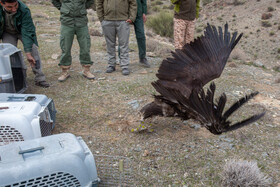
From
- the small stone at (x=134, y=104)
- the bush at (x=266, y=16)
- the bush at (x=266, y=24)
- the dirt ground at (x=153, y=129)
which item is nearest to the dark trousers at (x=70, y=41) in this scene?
the dirt ground at (x=153, y=129)

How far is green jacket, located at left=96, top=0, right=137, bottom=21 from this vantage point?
493 centimetres

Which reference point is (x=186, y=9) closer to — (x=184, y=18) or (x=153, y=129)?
(x=184, y=18)

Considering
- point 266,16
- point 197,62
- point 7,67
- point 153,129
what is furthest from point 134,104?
point 266,16

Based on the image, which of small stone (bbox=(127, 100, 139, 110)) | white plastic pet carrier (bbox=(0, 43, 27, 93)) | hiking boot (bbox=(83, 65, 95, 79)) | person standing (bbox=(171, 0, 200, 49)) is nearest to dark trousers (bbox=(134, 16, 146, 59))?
person standing (bbox=(171, 0, 200, 49))

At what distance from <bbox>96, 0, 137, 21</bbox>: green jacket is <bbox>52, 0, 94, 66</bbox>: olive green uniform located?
305 millimetres

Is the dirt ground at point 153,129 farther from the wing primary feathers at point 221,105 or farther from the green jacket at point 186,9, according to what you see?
the green jacket at point 186,9

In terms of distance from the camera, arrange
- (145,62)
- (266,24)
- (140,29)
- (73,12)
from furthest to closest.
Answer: (266,24)
(145,62)
(140,29)
(73,12)

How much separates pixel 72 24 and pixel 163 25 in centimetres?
908

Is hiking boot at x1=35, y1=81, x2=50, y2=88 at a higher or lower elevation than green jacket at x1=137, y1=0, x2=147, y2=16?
lower

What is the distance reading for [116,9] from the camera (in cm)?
495

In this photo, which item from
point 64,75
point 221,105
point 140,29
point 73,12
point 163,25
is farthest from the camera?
point 163,25

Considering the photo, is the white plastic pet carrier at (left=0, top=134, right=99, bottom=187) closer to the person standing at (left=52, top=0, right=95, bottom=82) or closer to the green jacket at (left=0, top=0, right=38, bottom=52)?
the green jacket at (left=0, top=0, right=38, bottom=52)

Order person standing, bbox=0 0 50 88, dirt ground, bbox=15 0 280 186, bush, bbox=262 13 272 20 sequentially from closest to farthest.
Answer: dirt ground, bbox=15 0 280 186 < person standing, bbox=0 0 50 88 < bush, bbox=262 13 272 20

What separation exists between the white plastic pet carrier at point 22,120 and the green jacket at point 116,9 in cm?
273
